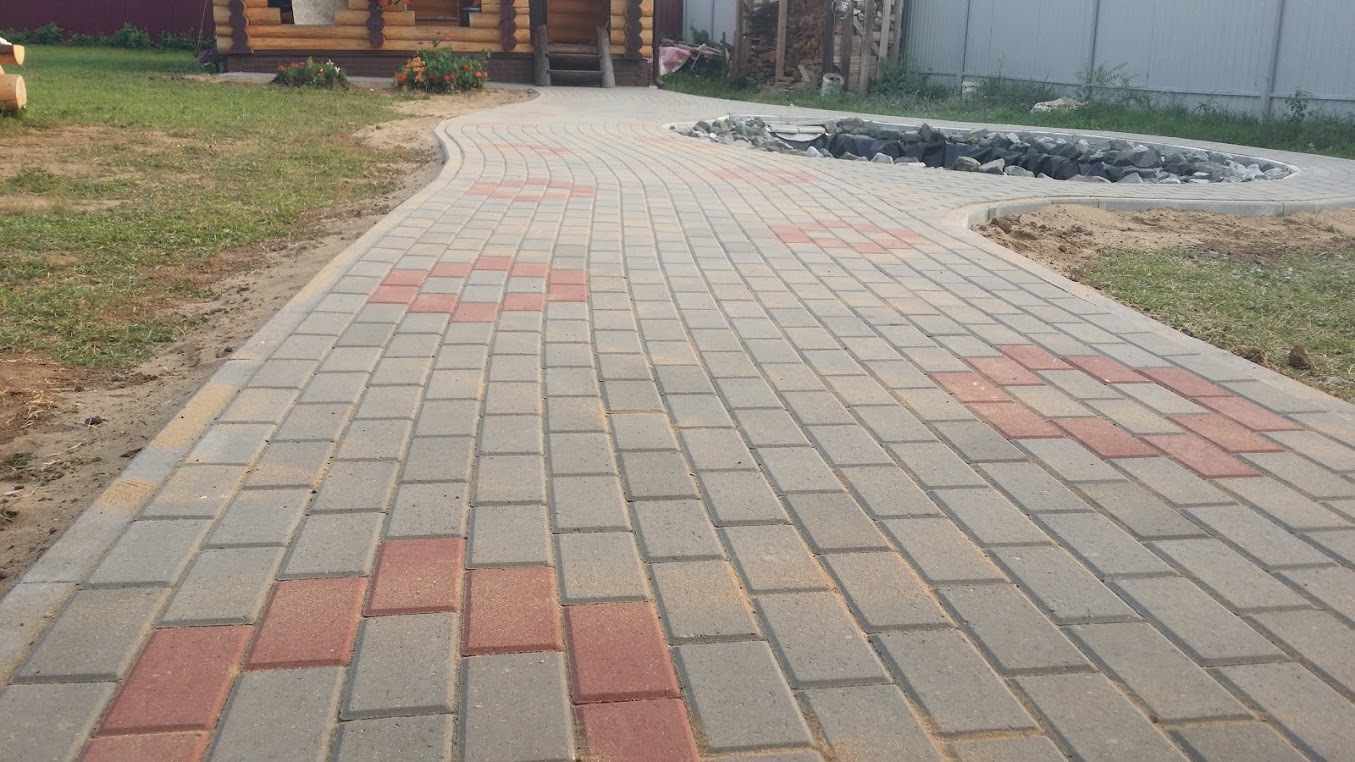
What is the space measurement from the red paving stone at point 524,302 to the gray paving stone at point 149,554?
7.12ft

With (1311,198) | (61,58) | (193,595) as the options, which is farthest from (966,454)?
(61,58)

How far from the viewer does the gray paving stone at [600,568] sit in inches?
102

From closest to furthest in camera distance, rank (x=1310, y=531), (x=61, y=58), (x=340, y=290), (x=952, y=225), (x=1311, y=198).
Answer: (x=1310, y=531) → (x=340, y=290) → (x=952, y=225) → (x=1311, y=198) → (x=61, y=58)

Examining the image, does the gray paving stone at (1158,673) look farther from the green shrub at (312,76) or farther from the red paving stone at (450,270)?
the green shrub at (312,76)

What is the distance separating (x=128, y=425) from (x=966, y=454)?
8.78ft

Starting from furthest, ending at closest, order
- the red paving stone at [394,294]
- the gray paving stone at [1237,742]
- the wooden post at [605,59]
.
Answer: the wooden post at [605,59], the red paving stone at [394,294], the gray paving stone at [1237,742]

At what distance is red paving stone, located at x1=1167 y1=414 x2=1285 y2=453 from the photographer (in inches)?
141

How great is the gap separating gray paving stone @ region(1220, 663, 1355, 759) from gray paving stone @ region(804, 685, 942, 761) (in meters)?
0.72

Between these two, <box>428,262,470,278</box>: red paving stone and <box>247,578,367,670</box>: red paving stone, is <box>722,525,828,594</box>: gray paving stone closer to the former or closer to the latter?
<box>247,578,367,670</box>: red paving stone

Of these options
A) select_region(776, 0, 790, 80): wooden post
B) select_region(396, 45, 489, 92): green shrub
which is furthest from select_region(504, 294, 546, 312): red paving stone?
select_region(776, 0, 790, 80): wooden post

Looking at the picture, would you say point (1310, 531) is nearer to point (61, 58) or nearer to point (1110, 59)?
point (1110, 59)

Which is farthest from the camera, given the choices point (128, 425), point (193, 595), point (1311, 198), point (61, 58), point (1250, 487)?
point (61, 58)

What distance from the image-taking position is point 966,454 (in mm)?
3465

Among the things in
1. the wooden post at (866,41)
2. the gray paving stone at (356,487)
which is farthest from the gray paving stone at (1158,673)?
the wooden post at (866,41)
